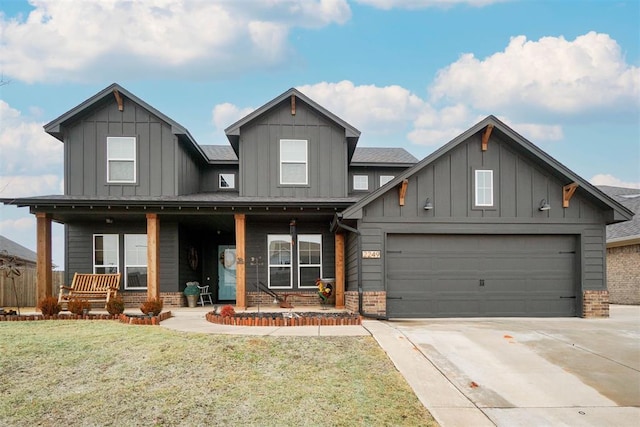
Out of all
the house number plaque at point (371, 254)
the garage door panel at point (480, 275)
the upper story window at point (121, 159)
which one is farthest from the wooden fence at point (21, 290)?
the garage door panel at point (480, 275)

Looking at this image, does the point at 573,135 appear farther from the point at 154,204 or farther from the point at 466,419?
the point at 466,419

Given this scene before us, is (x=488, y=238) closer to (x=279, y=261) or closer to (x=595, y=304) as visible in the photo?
(x=595, y=304)

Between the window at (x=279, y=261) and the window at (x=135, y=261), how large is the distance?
146 inches

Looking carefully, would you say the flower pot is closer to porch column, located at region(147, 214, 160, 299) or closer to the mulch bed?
porch column, located at region(147, 214, 160, 299)

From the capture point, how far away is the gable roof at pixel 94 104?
46.9 ft

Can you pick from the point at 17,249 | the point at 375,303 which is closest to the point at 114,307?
the point at 375,303

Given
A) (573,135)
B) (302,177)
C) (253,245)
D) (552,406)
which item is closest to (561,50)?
(573,135)

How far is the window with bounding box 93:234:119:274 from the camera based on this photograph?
1524 centimetres

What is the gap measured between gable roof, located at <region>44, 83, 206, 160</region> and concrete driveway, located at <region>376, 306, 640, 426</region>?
27.0 feet

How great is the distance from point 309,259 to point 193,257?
4017mm

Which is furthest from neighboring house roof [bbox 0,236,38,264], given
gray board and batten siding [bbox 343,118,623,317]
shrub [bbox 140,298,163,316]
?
gray board and batten siding [bbox 343,118,623,317]

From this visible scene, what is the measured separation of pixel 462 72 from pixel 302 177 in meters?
10.8

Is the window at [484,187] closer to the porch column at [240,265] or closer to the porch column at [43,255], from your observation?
the porch column at [240,265]

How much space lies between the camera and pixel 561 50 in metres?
17.7
